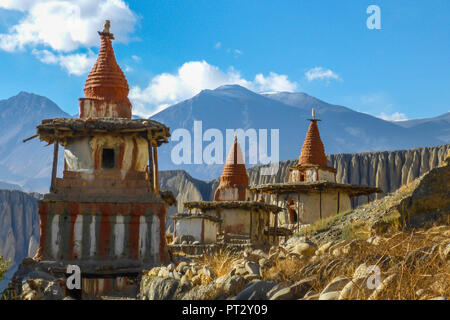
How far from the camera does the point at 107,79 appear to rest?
22.6m

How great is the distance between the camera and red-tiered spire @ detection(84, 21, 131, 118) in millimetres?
22469

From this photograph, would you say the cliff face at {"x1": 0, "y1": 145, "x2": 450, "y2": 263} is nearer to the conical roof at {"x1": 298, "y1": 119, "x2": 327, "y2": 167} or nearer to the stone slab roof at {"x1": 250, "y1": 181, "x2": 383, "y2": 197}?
the conical roof at {"x1": 298, "y1": 119, "x2": 327, "y2": 167}

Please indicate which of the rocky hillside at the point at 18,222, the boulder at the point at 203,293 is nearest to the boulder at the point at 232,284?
the boulder at the point at 203,293

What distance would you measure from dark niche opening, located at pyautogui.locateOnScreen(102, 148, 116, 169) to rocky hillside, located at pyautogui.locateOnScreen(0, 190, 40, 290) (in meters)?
75.2

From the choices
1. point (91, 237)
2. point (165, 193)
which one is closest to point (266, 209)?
point (165, 193)

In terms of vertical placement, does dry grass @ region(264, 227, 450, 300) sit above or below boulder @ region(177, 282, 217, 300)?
above

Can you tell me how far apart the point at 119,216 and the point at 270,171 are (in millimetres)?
96467

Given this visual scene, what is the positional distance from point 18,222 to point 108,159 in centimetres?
8002

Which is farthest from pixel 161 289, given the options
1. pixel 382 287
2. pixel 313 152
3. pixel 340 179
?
pixel 340 179

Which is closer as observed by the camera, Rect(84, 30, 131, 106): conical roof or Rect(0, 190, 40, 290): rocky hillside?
Rect(84, 30, 131, 106): conical roof

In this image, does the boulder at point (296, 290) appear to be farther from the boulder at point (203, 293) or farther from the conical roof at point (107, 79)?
the conical roof at point (107, 79)

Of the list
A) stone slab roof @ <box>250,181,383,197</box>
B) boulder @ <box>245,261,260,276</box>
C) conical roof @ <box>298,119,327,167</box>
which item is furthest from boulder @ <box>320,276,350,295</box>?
conical roof @ <box>298,119,327,167</box>
